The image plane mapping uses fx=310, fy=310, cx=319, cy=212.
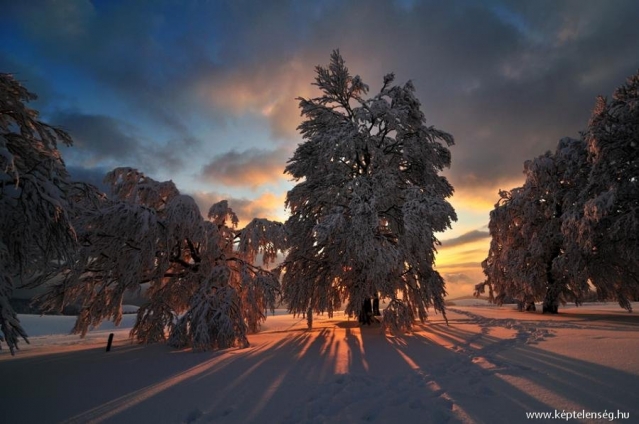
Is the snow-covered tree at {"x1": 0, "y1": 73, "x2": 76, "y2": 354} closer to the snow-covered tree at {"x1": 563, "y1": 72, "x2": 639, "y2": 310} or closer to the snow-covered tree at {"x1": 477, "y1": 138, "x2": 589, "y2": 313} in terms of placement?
the snow-covered tree at {"x1": 563, "y1": 72, "x2": 639, "y2": 310}

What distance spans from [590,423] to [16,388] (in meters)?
9.14

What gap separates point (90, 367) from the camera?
733cm

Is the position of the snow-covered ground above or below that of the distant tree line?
below

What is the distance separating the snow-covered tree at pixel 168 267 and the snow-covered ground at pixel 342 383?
1.37 m

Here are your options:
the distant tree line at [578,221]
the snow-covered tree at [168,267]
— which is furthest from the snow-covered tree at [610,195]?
the snow-covered tree at [168,267]

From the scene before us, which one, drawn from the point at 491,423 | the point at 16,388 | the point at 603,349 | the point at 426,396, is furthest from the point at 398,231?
the point at 16,388

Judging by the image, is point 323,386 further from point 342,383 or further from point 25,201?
point 25,201

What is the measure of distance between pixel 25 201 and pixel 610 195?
17746 mm

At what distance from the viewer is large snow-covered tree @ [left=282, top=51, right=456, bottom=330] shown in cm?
1030

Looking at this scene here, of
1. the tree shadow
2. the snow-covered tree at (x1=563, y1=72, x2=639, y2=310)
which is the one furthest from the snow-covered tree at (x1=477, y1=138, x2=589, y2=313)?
the tree shadow

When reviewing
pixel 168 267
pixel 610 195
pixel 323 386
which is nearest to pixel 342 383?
pixel 323 386

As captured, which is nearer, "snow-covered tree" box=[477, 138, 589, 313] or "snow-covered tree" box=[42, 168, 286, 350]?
"snow-covered tree" box=[42, 168, 286, 350]

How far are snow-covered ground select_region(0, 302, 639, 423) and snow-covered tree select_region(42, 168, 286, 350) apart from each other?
4.48 feet

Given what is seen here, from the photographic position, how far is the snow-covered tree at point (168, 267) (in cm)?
900
